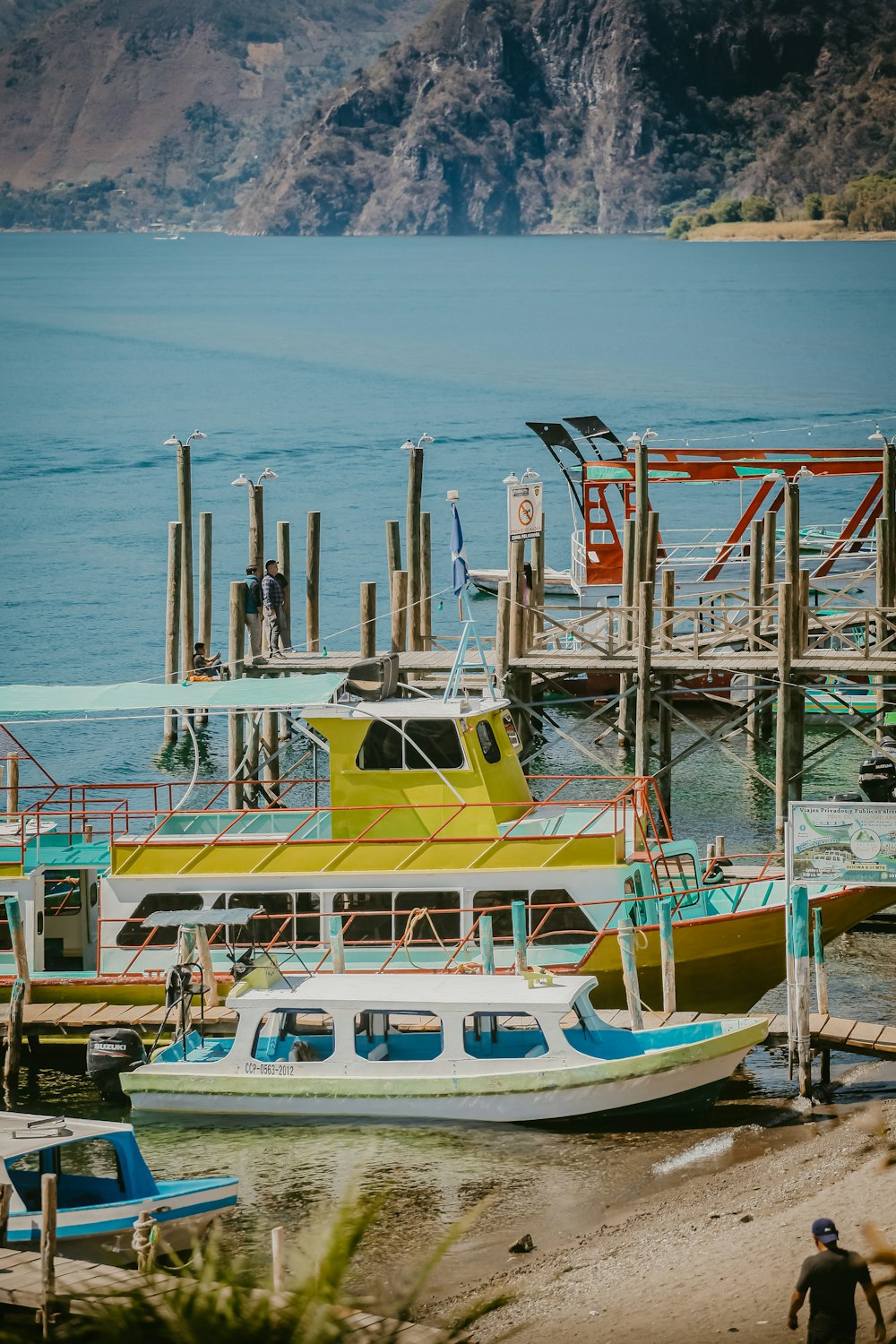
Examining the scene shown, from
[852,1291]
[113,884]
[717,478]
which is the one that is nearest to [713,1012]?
[113,884]

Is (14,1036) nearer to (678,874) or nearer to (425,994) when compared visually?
(425,994)

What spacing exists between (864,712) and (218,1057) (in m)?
18.4

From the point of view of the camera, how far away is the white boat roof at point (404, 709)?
21.0m

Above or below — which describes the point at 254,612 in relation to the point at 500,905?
above

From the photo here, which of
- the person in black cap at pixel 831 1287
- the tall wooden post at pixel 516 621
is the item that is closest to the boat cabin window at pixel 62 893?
the tall wooden post at pixel 516 621

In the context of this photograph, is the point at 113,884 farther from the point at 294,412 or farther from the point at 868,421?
the point at 294,412

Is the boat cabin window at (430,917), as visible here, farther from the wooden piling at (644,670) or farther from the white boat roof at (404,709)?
the wooden piling at (644,670)

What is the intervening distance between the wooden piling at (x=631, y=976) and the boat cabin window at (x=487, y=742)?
10.8 feet

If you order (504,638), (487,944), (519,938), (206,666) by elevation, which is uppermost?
(504,638)

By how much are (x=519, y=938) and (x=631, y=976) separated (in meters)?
1.29

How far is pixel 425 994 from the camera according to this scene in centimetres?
1819

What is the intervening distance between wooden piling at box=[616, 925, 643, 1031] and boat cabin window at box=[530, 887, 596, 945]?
1.65 m

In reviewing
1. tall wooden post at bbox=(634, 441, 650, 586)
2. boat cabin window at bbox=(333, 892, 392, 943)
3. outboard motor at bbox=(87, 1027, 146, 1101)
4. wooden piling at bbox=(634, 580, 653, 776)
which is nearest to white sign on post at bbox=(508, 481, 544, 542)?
tall wooden post at bbox=(634, 441, 650, 586)

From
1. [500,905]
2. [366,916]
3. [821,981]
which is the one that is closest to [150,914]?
[366,916]
